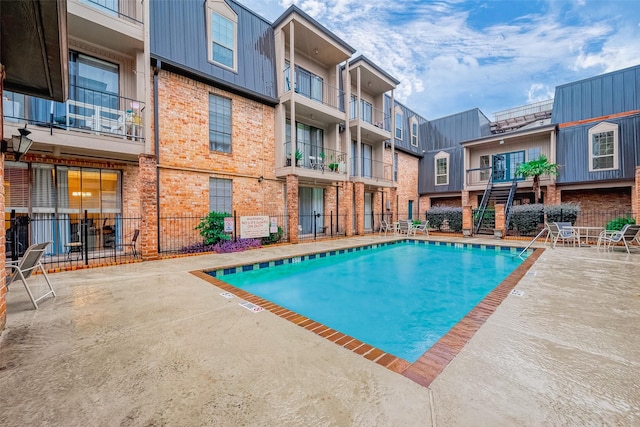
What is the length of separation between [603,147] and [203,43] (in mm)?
19153

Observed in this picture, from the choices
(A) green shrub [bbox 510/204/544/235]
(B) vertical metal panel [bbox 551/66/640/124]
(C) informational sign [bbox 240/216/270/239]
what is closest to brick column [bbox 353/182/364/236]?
(C) informational sign [bbox 240/216/270/239]

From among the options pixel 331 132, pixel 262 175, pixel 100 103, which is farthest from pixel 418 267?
pixel 100 103

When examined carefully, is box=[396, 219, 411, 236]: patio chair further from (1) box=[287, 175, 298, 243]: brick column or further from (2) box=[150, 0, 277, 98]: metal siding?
(2) box=[150, 0, 277, 98]: metal siding

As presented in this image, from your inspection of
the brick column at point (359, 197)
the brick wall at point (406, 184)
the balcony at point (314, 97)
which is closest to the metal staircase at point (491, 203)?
the brick wall at point (406, 184)

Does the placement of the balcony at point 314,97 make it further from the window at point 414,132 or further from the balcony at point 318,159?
the window at point 414,132

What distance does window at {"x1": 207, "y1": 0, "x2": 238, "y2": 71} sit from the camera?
941cm

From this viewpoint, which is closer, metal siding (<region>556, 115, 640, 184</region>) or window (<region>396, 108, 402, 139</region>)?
metal siding (<region>556, 115, 640, 184</region>)

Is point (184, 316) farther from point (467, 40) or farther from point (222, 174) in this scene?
point (467, 40)

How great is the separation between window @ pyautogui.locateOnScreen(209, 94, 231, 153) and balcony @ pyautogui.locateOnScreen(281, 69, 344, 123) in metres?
2.43

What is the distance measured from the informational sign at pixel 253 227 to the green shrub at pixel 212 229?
0.62 m

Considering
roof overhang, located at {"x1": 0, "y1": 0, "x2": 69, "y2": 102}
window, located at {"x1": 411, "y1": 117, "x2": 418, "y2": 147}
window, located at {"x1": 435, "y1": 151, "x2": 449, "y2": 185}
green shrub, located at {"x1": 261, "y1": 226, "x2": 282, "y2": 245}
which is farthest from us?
window, located at {"x1": 411, "y1": 117, "x2": 418, "y2": 147}

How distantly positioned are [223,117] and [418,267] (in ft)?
28.5

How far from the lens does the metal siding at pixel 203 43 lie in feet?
27.2

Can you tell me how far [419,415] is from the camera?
157cm
